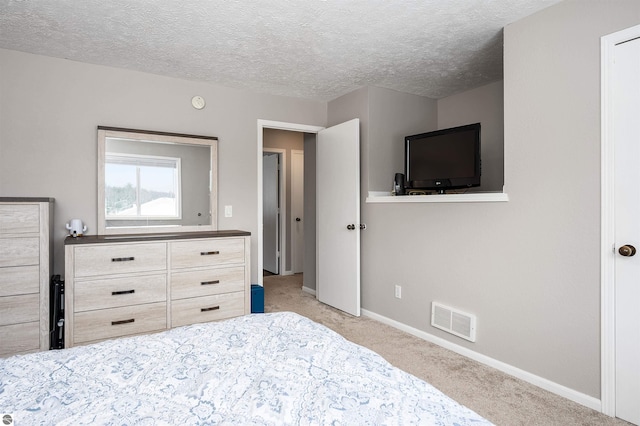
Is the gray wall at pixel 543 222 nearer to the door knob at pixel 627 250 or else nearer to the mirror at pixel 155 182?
the door knob at pixel 627 250

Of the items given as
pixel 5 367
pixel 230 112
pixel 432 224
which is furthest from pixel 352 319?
pixel 5 367

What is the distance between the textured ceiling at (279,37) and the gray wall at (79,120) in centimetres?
15

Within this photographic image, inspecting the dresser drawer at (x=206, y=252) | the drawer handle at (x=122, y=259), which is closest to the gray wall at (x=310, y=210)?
the dresser drawer at (x=206, y=252)

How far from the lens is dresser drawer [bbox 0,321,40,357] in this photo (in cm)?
243

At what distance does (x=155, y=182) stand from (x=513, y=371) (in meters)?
3.33

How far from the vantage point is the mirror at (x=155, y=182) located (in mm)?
3173

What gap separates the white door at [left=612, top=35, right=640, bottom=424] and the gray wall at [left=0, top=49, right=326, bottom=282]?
3.10 meters

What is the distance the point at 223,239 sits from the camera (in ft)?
10.5

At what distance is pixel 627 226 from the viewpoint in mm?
1892

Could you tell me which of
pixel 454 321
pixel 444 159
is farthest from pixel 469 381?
pixel 444 159

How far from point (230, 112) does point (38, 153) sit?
170cm

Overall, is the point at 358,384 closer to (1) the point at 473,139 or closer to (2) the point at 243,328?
(2) the point at 243,328

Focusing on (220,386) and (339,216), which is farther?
(339,216)

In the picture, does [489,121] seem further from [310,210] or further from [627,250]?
[310,210]
